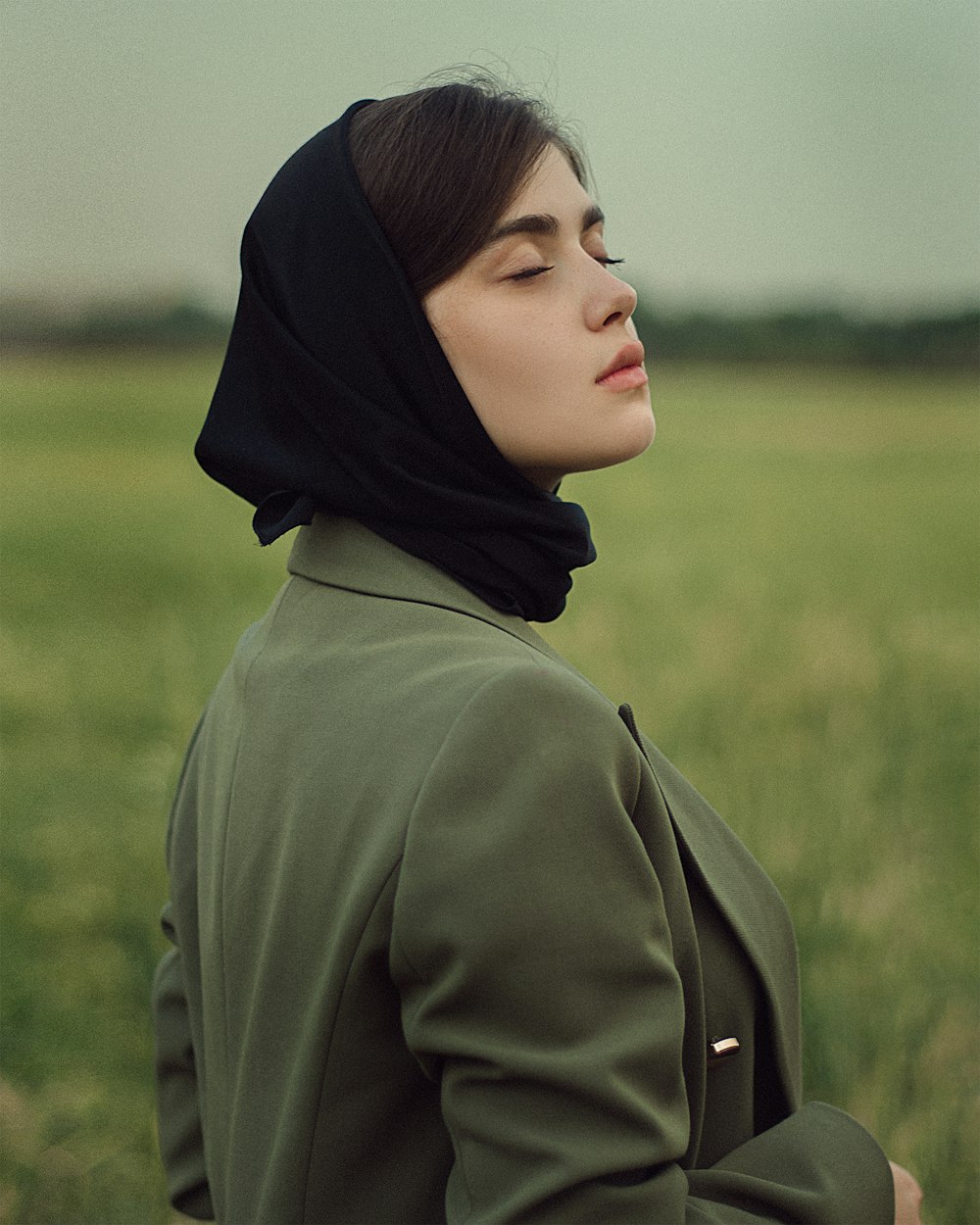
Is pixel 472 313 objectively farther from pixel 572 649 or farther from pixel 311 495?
pixel 572 649

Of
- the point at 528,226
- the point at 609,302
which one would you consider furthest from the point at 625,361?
the point at 528,226

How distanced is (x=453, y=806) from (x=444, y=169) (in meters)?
0.70

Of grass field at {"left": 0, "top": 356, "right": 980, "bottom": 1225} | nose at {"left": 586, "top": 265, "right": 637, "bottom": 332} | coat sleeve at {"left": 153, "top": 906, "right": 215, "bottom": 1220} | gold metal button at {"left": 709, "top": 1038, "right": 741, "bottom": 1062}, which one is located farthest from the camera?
grass field at {"left": 0, "top": 356, "right": 980, "bottom": 1225}

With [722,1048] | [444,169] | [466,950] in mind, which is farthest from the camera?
[444,169]

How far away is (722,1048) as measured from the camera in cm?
136

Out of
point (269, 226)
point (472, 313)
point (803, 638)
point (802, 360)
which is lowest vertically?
point (803, 638)

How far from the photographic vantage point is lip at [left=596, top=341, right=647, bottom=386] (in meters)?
1.47

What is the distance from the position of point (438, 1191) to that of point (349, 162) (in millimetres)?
1061

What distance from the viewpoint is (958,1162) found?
299 centimetres

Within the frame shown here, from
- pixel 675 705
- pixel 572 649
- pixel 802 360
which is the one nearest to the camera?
pixel 675 705

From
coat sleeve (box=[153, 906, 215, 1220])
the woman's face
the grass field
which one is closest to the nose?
the woman's face

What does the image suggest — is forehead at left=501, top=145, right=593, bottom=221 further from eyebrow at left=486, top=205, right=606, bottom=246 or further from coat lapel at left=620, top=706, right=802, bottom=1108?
coat lapel at left=620, top=706, right=802, bottom=1108

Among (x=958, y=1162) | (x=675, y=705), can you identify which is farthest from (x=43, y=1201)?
(x=675, y=705)

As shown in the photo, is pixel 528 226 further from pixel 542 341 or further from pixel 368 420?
pixel 368 420
